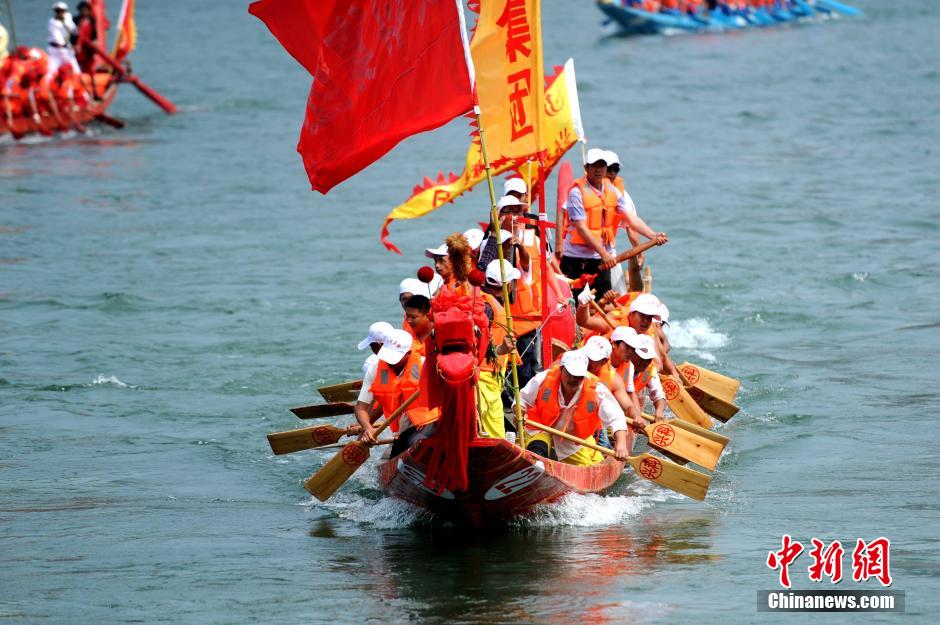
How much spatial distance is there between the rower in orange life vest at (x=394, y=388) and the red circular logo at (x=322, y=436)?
34.1 inches

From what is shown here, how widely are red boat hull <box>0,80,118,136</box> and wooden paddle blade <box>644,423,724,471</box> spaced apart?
77.9 feet

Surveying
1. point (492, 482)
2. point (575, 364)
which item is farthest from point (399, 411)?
point (575, 364)

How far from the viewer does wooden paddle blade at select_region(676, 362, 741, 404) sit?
1445 cm

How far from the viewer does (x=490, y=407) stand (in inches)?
417

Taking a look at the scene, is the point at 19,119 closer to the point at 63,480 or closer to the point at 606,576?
the point at 63,480

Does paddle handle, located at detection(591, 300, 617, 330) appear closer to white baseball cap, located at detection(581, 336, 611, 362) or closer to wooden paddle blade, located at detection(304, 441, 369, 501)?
white baseball cap, located at detection(581, 336, 611, 362)

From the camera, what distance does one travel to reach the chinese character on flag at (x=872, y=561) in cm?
1042

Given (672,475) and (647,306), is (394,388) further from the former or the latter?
(647,306)

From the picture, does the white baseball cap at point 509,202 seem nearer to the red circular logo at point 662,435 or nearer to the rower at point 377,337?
the rower at point 377,337

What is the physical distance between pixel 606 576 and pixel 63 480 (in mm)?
5359

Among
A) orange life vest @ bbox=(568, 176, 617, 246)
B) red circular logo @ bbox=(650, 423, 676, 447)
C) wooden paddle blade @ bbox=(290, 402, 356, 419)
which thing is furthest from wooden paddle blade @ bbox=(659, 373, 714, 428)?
wooden paddle blade @ bbox=(290, 402, 356, 419)

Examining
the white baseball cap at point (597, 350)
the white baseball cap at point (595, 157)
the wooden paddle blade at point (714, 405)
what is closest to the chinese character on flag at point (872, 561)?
the white baseball cap at point (597, 350)

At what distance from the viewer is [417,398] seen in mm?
10820

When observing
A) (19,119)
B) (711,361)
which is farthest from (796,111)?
(711,361)
